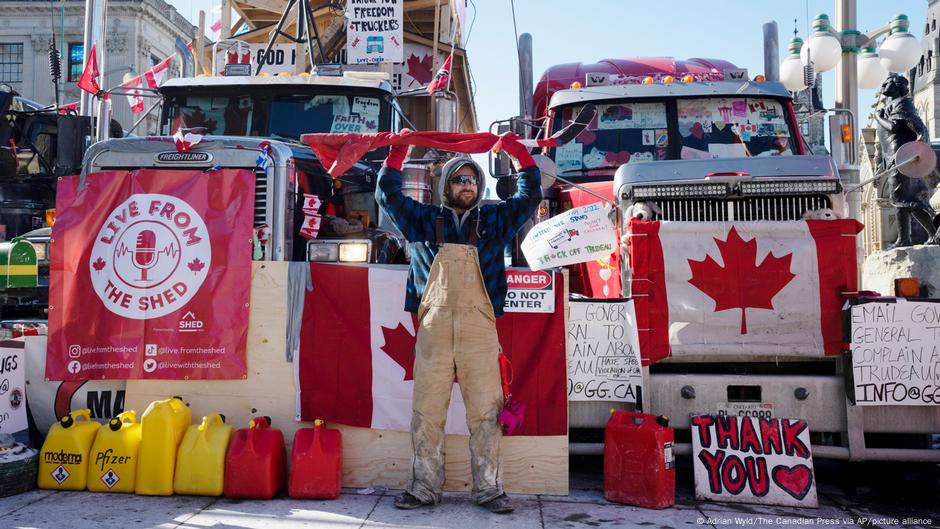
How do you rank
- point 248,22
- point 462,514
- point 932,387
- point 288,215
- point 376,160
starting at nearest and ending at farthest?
point 462,514 → point 932,387 → point 288,215 → point 376,160 → point 248,22

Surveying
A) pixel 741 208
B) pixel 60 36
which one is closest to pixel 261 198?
pixel 741 208

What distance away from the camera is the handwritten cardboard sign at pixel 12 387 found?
576cm

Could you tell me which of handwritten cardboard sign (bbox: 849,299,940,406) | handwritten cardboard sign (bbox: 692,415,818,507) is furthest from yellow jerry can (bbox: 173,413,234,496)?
handwritten cardboard sign (bbox: 849,299,940,406)

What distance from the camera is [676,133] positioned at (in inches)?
307

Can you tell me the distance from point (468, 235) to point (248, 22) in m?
10.5

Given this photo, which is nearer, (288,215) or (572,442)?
(572,442)

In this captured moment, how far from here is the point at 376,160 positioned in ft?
28.5

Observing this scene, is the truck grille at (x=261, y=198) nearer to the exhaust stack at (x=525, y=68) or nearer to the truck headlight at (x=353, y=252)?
the truck headlight at (x=353, y=252)

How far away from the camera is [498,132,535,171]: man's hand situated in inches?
214

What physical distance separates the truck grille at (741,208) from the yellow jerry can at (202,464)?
3.44 metres

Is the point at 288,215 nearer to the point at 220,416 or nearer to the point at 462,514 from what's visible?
the point at 220,416

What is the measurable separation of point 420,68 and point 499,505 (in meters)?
9.95

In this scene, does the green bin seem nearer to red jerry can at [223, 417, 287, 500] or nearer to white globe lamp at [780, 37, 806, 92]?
red jerry can at [223, 417, 287, 500]

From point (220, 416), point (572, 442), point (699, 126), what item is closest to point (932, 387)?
point (572, 442)
